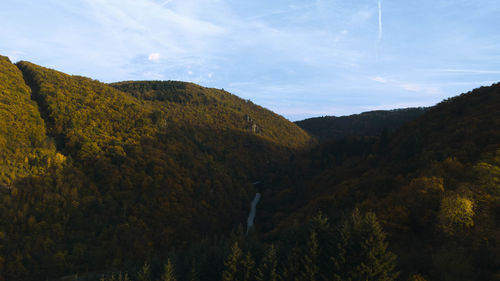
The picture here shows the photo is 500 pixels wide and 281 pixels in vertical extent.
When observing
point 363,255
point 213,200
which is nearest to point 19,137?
point 213,200

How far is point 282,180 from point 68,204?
304 feet

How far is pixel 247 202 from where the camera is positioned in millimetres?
112500

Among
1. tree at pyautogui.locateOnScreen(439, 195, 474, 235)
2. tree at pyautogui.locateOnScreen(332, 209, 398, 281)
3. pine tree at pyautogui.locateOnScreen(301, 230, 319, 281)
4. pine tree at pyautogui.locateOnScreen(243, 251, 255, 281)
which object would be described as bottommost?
pine tree at pyautogui.locateOnScreen(243, 251, 255, 281)

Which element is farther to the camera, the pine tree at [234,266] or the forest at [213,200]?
the pine tree at [234,266]

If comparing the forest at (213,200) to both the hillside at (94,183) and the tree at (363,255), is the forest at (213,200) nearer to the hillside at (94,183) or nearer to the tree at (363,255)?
the tree at (363,255)

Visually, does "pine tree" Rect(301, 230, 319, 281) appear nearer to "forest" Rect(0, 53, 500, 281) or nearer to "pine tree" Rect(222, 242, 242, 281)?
"forest" Rect(0, 53, 500, 281)

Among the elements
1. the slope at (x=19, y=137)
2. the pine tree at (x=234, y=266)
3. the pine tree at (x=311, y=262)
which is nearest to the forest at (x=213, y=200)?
the pine tree at (x=311, y=262)

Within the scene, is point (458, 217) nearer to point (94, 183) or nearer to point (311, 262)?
point (311, 262)

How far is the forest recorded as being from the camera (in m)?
26.5

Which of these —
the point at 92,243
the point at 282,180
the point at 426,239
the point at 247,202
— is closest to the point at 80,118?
the point at 92,243

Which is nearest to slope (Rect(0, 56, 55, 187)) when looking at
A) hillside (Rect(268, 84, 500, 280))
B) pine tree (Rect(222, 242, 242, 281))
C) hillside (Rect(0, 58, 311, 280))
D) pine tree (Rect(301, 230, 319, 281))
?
hillside (Rect(0, 58, 311, 280))

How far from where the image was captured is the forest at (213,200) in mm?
26516

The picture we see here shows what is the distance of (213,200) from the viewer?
317 feet

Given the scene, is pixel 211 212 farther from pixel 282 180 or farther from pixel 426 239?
pixel 426 239
